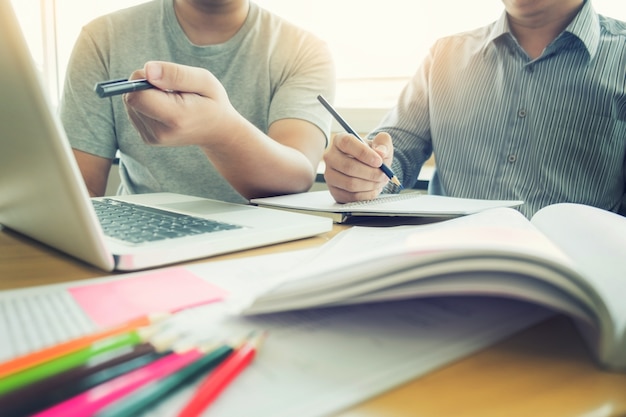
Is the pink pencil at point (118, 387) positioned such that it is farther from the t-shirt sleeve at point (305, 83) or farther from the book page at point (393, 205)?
the t-shirt sleeve at point (305, 83)

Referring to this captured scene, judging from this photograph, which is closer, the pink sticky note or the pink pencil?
the pink pencil

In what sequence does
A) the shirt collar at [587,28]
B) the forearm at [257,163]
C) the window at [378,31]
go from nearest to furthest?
the forearm at [257,163], the shirt collar at [587,28], the window at [378,31]

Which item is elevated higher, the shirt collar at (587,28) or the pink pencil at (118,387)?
the shirt collar at (587,28)

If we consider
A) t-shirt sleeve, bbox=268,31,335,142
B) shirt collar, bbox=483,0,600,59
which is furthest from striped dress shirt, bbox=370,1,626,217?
t-shirt sleeve, bbox=268,31,335,142

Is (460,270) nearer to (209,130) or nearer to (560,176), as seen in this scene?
(209,130)

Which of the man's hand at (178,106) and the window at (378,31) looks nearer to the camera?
the man's hand at (178,106)

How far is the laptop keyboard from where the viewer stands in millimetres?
449

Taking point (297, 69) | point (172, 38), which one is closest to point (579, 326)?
point (297, 69)

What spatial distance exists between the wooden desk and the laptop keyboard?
29 centimetres

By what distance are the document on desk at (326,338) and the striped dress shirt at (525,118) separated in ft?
2.19

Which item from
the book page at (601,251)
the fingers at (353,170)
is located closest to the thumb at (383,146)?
the fingers at (353,170)

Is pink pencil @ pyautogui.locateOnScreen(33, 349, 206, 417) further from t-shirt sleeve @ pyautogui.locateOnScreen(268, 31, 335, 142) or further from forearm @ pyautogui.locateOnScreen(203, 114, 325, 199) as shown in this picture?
t-shirt sleeve @ pyautogui.locateOnScreen(268, 31, 335, 142)

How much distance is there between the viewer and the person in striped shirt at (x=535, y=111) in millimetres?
869

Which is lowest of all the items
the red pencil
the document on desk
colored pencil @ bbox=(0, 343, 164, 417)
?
the document on desk
